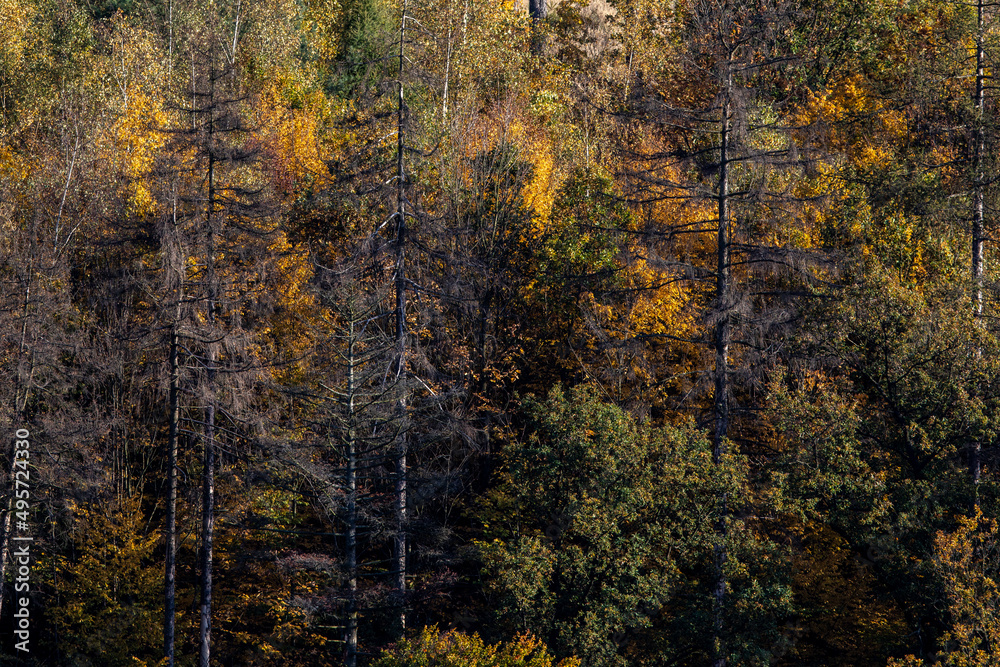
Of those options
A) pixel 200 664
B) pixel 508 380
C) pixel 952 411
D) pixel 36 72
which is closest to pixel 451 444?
pixel 508 380

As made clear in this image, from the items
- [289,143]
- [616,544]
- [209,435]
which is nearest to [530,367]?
[209,435]

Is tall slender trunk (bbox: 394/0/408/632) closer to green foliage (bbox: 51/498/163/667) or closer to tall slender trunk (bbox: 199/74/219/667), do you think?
tall slender trunk (bbox: 199/74/219/667)

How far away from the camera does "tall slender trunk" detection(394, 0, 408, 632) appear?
26391mm

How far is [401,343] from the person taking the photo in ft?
88.9

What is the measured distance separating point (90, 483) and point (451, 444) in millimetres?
9722

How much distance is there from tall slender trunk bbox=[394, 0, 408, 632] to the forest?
0.45ft

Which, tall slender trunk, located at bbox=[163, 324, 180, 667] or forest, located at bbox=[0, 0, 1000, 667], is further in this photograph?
tall slender trunk, located at bbox=[163, 324, 180, 667]

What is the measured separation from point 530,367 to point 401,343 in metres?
7.34

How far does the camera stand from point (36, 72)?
46438 mm

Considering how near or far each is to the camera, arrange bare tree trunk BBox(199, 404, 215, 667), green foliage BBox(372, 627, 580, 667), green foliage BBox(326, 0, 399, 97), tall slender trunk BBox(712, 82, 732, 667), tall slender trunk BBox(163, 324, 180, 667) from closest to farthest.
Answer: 1. green foliage BBox(372, 627, 580, 667)
2. tall slender trunk BBox(712, 82, 732, 667)
3. tall slender trunk BBox(163, 324, 180, 667)
4. bare tree trunk BBox(199, 404, 215, 667)
5. green foliage BBox(326, 0, 399, 97)

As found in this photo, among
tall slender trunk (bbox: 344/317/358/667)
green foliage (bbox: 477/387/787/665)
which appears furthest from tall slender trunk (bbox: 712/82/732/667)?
tall slender trunk (bbox: 344/317/358/667)

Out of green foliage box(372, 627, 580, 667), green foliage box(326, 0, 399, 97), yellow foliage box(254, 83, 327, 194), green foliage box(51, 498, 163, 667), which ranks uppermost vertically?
green foliage box(326, 0, 399, 97)

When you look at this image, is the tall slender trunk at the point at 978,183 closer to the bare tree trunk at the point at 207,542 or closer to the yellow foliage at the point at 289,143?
the bare tree trunk at the point at 207,542

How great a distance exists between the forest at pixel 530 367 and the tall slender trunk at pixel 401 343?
14 centimetres
